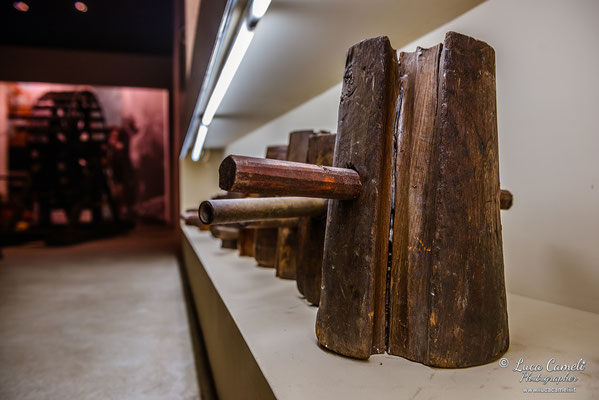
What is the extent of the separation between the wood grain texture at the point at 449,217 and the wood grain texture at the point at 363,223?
0.08 feet

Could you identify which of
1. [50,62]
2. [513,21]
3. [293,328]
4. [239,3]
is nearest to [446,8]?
[513,21]

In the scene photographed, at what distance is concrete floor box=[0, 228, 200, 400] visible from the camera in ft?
4.43

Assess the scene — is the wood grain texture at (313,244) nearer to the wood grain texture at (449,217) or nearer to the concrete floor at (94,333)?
the wood grain texture at (449,217)

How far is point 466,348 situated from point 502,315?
3.8 inches

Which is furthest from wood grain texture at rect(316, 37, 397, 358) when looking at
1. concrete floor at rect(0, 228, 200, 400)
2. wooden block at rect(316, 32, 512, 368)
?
concrete floor at rect(0, 228, 200, 400)

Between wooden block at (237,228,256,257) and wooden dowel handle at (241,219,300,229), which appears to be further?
wooden block at (237,228,256,257)

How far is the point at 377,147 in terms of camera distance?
1.91ft

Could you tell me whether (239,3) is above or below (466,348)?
above

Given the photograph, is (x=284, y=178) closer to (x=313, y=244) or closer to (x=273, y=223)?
(x=313, y=244)

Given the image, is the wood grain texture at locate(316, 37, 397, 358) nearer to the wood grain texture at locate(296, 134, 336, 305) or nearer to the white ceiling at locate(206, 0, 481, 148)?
the wood grain texture at locate(296, 134, 336, 305)

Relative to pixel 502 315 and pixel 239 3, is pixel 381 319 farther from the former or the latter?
pixel 239 3

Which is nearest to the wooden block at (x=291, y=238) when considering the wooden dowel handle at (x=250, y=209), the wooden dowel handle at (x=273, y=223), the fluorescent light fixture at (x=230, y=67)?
the wooden dowel handle at (x=273, y=223)

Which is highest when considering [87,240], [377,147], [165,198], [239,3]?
[239,3]

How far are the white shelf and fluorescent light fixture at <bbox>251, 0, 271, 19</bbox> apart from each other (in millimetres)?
617
